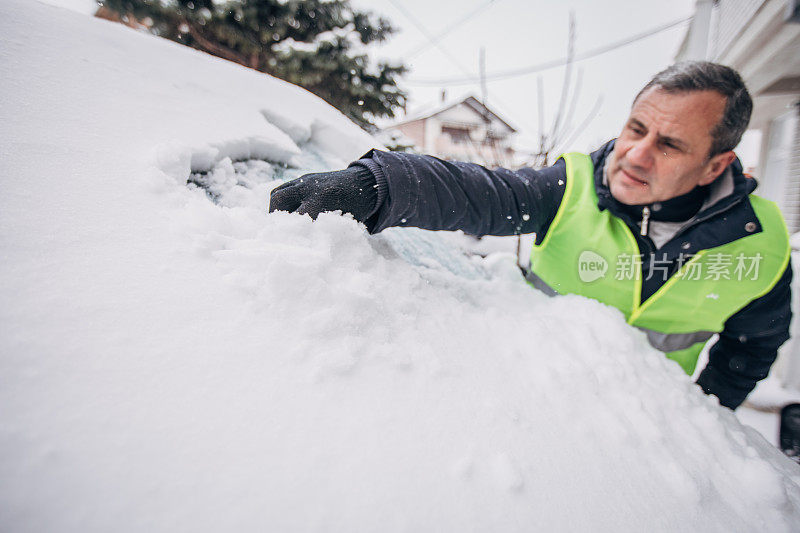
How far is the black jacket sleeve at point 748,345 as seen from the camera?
4.75ft

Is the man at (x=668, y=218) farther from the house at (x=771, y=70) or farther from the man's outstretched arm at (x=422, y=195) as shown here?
the house at (x=771, y=70)

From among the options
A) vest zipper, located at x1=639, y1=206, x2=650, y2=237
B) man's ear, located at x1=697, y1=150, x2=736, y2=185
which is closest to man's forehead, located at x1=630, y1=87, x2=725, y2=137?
man's ear, located at x1=697, y1=150, x2=736, y2=185

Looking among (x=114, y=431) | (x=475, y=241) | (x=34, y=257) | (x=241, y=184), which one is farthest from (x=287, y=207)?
(x=475, y=241)

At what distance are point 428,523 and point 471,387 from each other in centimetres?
28

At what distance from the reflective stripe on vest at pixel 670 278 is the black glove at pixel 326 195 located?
0.94 meters

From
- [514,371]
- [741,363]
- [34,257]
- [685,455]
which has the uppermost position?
[34,257]

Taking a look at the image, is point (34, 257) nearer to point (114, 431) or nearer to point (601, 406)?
point (114, 431)

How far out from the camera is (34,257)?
1.99 ft

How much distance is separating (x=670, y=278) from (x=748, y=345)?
2.06 ft

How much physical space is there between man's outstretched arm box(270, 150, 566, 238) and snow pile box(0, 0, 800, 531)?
8 cm

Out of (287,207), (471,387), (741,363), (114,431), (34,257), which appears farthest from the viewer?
(741,363)

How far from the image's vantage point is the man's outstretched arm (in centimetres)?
94

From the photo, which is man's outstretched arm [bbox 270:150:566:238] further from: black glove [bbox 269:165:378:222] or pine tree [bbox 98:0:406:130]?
pine tree [bbox 98:0:406:130]

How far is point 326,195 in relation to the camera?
0.93m
